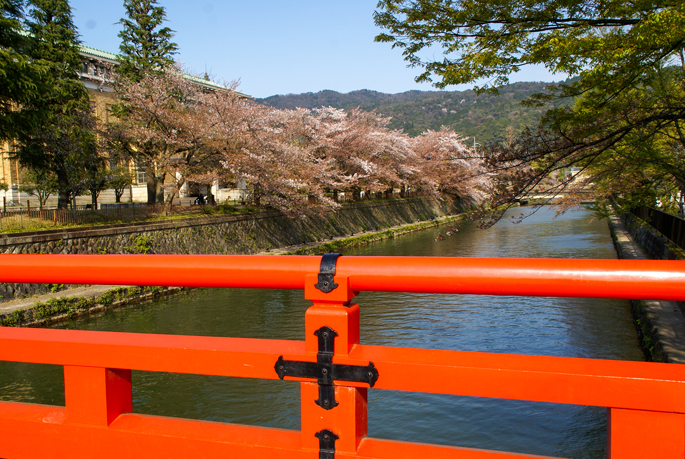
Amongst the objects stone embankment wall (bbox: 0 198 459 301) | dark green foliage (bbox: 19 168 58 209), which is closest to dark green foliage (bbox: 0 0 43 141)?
stone embankment wall (bbox: 0 198 459 301)

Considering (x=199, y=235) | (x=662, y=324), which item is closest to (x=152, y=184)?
(x=199, y=235)

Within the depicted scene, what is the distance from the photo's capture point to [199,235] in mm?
17438

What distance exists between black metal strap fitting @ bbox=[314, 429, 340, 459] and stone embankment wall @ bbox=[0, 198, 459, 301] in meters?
11.8

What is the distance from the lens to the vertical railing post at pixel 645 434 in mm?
1215

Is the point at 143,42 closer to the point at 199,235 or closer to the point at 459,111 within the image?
the point at 199,235

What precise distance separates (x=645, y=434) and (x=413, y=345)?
7.10 meters

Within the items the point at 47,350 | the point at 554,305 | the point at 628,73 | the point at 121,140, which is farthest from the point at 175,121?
the point at 47,350

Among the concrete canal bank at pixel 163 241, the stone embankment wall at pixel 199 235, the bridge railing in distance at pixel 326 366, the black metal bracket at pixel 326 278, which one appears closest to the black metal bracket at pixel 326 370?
the bridge railing in distance at pixel 326 366

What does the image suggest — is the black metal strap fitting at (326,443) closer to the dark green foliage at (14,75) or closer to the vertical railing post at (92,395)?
the vertical railing post at (92,395)

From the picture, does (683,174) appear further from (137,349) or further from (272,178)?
(272,178)

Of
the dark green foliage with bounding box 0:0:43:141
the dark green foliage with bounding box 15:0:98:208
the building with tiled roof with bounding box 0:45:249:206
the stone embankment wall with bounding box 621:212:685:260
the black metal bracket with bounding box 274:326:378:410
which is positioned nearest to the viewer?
the black metal bracket with bounding box 274:326:378:410

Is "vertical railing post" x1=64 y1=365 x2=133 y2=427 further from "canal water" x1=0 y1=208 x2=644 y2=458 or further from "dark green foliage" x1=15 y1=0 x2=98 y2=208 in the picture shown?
"dark green foliage" x1=15 y1=0 x2=98 y2=208

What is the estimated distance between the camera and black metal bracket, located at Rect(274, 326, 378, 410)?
1388mm

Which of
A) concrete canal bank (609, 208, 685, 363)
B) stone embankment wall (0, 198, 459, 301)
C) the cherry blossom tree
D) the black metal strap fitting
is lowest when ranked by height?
concrete canal bank (609, 208, 685, 363)
